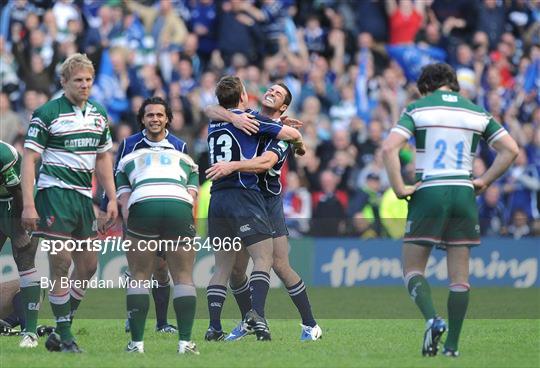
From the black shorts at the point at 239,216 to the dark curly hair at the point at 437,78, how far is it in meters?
2.11

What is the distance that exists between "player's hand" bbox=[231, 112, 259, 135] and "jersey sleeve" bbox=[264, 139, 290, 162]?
26 centimetres

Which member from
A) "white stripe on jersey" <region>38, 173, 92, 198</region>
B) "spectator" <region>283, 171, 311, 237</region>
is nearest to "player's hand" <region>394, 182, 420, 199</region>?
"white stripe on jersey" <region>38, 173, 92, 198</region>

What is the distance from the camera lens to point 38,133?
10.8 metres

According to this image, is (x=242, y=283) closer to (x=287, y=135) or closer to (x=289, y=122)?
(x=289, y=122)

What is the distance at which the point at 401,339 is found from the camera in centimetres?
1255

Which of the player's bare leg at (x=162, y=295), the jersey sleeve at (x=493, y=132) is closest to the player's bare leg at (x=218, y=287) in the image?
the player's bare leg at (x=162, y=295)

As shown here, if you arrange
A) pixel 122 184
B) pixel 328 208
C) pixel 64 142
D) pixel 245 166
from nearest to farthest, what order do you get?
1. pixel 64 142
2. pixel 122 184
3. pixel 245 166
4. pixel 328 208

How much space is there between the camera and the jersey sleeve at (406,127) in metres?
10.5

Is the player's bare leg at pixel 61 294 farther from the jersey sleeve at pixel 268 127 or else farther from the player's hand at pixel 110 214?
the jersey sleeve at pixel 268 127

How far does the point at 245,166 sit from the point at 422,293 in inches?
84.8

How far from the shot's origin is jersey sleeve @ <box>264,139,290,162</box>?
1206cm

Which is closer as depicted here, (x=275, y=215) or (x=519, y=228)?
(x=275, y=215)

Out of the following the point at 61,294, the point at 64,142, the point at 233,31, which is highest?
the point at 233,31

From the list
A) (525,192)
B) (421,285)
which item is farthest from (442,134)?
(525,192)
